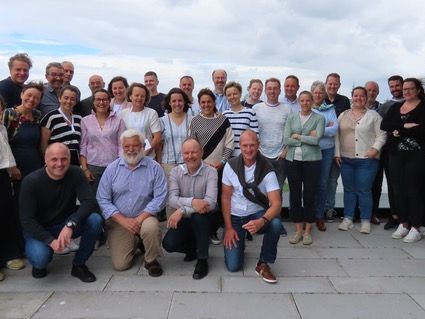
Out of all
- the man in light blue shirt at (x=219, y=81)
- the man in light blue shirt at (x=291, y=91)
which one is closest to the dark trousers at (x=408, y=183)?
the man in light blue shirt at (x=291, y=91)

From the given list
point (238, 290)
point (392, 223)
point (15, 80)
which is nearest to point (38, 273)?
point (238, 290)

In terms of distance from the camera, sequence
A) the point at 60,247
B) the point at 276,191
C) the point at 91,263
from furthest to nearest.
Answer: the point at 91,263 < the point at 276,191 < the point at 60,247

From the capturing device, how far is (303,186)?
5.23 meters

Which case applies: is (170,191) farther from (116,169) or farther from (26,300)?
(26,300)

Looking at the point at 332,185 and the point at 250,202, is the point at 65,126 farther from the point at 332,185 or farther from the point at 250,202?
the point at 332,185

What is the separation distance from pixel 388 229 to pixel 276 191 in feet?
8.31

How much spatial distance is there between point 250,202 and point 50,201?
191 cm

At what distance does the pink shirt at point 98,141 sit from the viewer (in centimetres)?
481

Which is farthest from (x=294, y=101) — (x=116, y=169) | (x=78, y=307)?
(x=78, y=307)

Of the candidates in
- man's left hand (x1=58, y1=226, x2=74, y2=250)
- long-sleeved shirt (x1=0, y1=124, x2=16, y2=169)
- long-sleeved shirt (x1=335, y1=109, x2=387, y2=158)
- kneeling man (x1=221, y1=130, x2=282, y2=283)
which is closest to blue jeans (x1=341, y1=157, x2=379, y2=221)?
long-sleeved shirt (x1=335, y1=109, x2=387, y2=158)

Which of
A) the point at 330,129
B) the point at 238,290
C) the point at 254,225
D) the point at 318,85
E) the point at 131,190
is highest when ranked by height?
the point at 318,85

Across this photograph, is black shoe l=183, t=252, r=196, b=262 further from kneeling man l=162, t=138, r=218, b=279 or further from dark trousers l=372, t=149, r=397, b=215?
dark trousers l=372, t=149, r=397, b=215

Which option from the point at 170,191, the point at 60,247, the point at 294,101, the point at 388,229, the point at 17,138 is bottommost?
the point at 388,229

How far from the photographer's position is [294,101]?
577 centimetres
